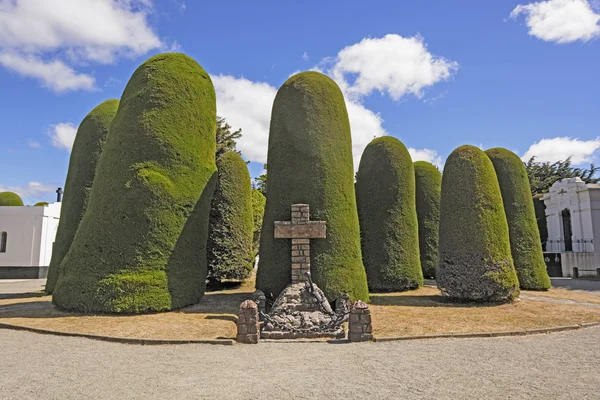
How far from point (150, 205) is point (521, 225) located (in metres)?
13.3

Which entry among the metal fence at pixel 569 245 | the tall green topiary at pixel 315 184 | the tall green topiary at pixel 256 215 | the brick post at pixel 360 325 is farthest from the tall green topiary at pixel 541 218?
the brick post at pixel 360 325

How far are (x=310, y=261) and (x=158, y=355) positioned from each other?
14.3 feet

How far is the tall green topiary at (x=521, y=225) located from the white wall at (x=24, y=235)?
2772 centimetres

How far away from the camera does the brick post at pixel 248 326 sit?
722 centimetres

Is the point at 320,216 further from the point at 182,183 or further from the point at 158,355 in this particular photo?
the point at 158,355

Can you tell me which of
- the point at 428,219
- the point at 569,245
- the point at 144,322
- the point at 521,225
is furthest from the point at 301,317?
the point at 569,245

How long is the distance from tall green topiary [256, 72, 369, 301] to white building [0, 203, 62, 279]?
23.2 metres

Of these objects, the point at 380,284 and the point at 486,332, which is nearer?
the point at 486,332

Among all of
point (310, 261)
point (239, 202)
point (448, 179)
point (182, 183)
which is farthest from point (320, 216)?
point (239, 202)

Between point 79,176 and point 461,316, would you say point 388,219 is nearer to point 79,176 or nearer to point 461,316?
point 461,316

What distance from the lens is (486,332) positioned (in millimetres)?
7887

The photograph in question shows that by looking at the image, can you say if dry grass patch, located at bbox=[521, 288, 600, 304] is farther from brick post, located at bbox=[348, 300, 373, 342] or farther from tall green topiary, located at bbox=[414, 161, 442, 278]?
brick post, located at bbox=[348, 300, 373, 342]

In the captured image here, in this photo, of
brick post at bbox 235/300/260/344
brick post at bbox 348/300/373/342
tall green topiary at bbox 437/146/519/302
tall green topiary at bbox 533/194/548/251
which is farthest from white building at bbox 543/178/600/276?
brick post at bbox 235/300/260/344

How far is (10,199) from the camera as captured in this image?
3303 cm
